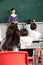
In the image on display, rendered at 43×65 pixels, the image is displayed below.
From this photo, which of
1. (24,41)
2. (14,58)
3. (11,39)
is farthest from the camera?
(24,41)

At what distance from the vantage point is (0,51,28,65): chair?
3213 mm

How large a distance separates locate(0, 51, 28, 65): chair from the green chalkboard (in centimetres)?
646

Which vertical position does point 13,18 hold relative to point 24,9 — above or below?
below

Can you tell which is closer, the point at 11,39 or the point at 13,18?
the point at 11,39

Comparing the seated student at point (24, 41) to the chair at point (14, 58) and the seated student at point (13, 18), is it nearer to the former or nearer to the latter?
the chair at point (14, 58)

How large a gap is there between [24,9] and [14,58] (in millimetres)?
6584

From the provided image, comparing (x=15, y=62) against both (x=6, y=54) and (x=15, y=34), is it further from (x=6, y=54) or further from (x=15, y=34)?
(x=15, y=34)

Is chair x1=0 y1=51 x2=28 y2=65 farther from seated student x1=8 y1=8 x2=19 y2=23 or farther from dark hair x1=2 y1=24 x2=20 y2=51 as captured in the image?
seated student x1=8 y1=8 x2=19 y2=23

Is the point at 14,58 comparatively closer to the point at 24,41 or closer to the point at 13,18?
the point at 24,41

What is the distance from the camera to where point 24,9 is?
9695 millimetres

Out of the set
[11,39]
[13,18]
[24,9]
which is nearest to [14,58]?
[11,39]

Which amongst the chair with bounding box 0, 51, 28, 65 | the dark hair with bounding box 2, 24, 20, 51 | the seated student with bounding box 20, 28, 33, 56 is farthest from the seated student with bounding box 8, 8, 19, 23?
the chair with bounding box 0, 51, 28, 65

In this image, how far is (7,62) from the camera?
328cm

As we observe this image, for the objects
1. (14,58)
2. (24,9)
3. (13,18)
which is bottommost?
(14,58)
